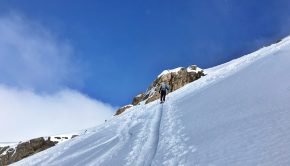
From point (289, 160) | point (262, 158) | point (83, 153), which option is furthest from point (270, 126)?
point (83, 153)

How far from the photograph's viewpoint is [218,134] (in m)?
15.8

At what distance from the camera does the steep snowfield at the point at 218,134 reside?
1234 cm

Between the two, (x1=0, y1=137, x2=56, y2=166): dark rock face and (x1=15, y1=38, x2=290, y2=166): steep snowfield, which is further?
(x1=0, y1=137, x2=56, y2=166): dark rock face

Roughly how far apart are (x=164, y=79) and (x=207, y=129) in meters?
52.3

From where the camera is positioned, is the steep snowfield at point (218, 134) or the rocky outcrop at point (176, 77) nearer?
the steep snowfield at point (218, 134)

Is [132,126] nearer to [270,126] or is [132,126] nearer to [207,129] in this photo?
[207,129]

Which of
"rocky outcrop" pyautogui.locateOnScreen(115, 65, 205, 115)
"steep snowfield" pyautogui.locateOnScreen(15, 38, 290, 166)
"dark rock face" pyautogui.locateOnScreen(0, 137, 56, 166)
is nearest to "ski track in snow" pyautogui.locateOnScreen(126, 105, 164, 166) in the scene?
"steep snowfield" pyautogui.locateOnScreen(15, 38, 290, 166)

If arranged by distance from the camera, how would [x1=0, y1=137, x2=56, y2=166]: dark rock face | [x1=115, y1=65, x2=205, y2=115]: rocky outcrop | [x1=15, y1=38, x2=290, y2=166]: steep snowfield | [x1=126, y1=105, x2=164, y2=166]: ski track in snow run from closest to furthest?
[x1=15, y1=38, x2=290, y2=166]: steep snowfield < [x1=126, y1=105, x2=164, y2=166]: ski track in snow < [x1=115, y1=65, x2=205, y2=115]: rocky outcrop < [x1=0, y1=137, x2=56, y2=166]: dark rock face

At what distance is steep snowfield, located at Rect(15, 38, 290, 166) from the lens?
12.3 meters

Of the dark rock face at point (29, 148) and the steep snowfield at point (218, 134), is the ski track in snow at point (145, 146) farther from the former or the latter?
the dark rock face at point (29, 148)

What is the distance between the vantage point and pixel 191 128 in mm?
18875

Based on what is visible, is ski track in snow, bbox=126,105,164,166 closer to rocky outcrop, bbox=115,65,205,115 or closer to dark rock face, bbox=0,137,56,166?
rocky outcrop, bbox=115,65,205,115

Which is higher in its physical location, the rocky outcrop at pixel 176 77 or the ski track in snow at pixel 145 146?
the rocky outcrop at pixel 176 77

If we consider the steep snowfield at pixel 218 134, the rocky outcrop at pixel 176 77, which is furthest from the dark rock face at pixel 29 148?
the steep snowfield at pixel 218 134
